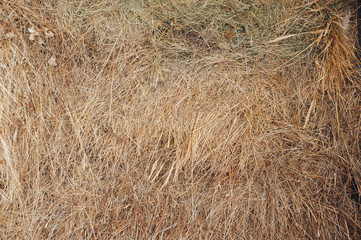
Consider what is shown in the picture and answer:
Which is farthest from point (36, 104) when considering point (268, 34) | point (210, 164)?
point (268, 34)

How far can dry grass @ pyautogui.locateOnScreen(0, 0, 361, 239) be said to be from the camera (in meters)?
1.50

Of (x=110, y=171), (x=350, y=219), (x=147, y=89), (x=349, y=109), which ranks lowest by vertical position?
(x=350, y=219)

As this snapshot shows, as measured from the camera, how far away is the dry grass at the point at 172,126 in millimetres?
1495

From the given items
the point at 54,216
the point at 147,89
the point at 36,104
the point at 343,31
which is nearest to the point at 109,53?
the point at 147,89

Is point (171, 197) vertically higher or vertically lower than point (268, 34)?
lower

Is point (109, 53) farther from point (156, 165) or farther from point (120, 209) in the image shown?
point (120, 209)

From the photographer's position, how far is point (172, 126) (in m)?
1.52

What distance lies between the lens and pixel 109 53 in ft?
5.19

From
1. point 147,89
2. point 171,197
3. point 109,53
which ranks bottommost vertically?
point 171,197

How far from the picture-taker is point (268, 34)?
5.25ft

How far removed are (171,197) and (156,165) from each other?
0.73ft

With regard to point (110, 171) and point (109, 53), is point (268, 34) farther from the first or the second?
point (110, 171)

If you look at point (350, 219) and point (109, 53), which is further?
point (109, 53)

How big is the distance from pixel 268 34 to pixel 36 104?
1591 mm
